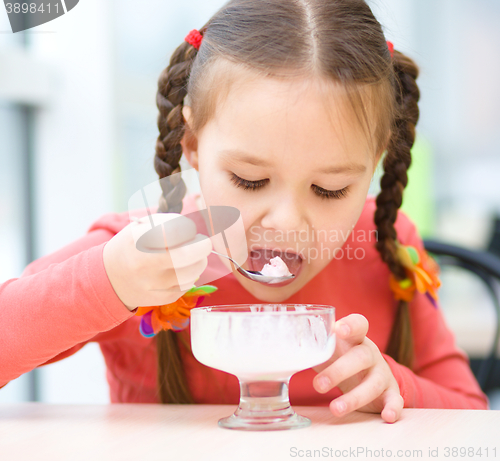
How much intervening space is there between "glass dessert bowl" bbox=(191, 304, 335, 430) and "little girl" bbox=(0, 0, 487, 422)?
6 cm

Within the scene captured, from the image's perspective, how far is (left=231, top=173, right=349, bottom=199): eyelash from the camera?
666 mm

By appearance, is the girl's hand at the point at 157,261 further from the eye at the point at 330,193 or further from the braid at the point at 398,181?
the braid at the point at 398,181

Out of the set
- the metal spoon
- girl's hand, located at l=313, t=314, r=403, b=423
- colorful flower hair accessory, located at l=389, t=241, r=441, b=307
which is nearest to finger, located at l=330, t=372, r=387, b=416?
girl's hand, located at l=313, t=314, r=403, b=423

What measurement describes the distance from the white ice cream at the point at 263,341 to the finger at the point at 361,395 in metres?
0.07

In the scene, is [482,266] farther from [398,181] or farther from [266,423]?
[266,423]

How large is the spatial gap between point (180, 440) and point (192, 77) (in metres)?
0.49

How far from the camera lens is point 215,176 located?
2.28 ft

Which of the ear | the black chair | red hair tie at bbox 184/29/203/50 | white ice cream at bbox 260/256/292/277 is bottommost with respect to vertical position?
the black chair

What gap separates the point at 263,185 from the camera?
2.17 ft

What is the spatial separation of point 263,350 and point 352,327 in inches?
5.1

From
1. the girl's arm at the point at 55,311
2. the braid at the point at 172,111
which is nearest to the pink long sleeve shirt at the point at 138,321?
the girl's arm at the point at 55,311

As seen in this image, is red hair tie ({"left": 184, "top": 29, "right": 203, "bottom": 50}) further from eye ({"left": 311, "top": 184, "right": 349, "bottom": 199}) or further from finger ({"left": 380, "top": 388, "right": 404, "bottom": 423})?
finger ({"left": 380, "top": 388, "right": 404, "bottom": 423})

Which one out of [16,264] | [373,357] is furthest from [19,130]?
[373,357]

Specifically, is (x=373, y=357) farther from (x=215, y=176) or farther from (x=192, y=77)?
(x=192, y=77)
